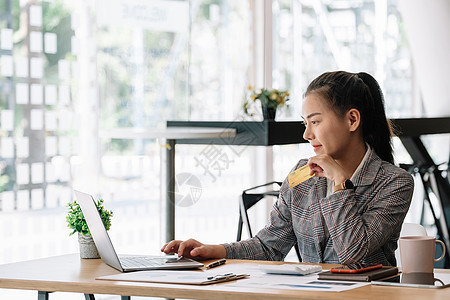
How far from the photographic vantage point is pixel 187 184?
13.2 feet

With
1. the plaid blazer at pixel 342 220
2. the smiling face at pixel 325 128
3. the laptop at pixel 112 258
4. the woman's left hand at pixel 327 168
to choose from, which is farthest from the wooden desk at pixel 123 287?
the smiling face at pixel 325 128

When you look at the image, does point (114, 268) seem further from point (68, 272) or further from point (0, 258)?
point (0, 258)

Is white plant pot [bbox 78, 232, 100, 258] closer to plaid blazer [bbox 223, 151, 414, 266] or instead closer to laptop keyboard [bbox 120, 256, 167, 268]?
laptop keyboard [bbox 120, 256, 167, 268]

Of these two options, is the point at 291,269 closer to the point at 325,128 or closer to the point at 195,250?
the point at 195,250

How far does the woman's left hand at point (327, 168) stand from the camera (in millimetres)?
2086

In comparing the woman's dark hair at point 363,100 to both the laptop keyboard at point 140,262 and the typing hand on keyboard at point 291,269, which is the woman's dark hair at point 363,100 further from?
the laptop keyboard at point 140,262

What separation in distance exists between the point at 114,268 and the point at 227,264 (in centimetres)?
29

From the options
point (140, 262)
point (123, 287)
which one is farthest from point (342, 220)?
point (123, 287)

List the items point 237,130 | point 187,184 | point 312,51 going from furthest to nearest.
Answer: point 312,51 → point 187,184 → point 237,130

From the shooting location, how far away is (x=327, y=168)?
210 centimetres

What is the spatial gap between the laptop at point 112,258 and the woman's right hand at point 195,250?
0.04 meters

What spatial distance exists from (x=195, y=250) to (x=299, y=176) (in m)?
0.36

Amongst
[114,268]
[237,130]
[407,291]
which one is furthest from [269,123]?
[407,291]

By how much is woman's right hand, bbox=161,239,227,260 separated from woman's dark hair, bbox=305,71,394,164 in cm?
52
